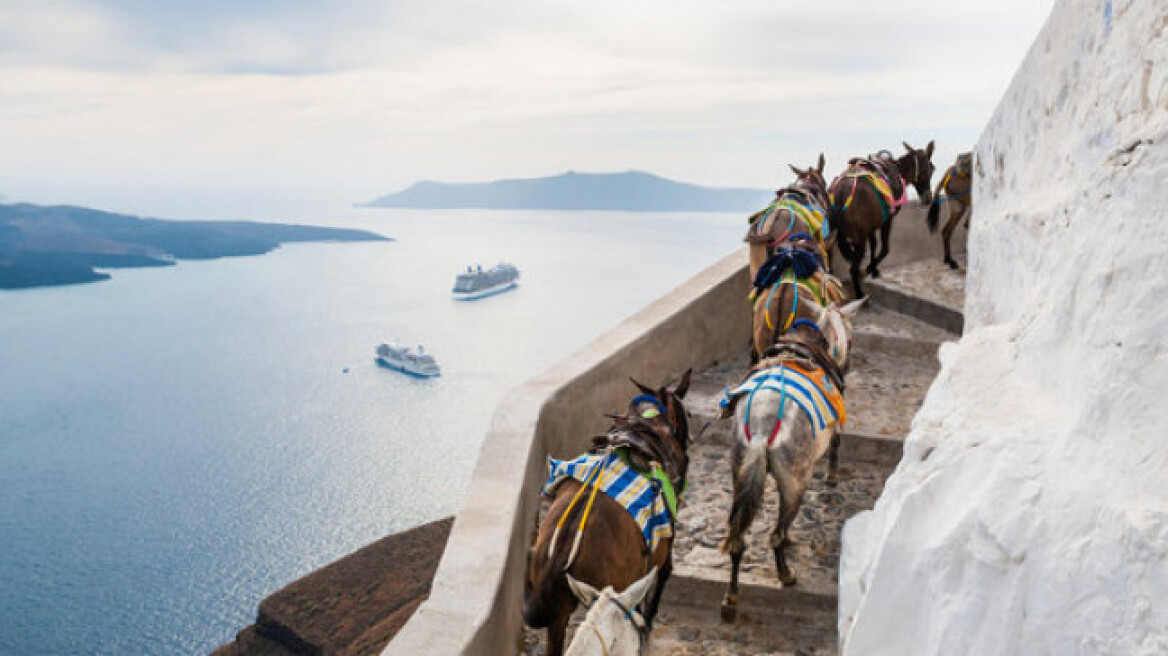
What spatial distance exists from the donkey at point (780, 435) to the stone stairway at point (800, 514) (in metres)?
0.18

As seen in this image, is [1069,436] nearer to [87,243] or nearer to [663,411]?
[663,411]

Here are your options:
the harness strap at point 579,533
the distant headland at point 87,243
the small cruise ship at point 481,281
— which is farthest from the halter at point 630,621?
the distant headland at point 87,243

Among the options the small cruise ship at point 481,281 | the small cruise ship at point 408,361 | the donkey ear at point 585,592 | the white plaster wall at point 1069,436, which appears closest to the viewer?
the white plaster wall at point 1069,436


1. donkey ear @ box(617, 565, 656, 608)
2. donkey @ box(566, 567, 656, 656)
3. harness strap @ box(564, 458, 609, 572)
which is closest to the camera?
donkey @ box(566, 567, 656, 656)

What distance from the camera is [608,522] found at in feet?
12.6

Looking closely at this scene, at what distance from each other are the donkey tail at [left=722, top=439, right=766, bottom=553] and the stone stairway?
0.73 m

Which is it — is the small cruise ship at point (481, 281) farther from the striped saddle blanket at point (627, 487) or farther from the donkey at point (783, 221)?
the striped saddle blanket at point (627, 487)

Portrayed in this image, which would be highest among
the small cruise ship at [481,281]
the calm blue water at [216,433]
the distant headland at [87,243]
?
the distant headland at [87,243]

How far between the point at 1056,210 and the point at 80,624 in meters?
78.9

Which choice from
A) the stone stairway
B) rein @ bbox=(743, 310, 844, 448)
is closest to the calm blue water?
the stone stairway

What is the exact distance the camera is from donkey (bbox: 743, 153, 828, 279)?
768 centimetres

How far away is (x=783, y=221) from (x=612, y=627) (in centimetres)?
562

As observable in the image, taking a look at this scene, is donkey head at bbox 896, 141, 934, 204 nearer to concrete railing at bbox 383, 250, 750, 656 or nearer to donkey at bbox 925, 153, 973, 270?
donkey at bbox 925, 153, 973, 270

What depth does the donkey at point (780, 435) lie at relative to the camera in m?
4.66
